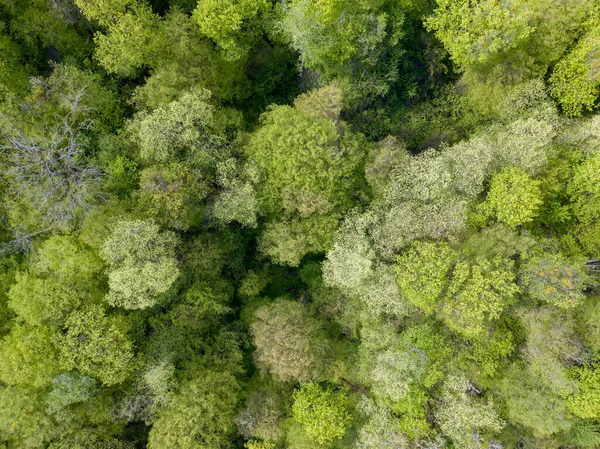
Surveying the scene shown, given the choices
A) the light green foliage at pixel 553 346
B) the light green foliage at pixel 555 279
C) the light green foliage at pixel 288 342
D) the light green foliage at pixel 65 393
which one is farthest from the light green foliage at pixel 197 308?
the light green foliage at pixel 553 346

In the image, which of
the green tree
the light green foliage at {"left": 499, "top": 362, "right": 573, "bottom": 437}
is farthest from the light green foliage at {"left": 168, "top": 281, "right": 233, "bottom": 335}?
the light green foliage at {"left": 499, "top": 362, "right": 573, "bottom": 437}

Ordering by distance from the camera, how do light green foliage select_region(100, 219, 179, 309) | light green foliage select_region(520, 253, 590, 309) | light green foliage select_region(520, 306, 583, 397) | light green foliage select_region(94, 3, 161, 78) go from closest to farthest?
light green foliage select_region(520, 253, 590, 309)
light green foliage select_region(520, 306, 583, 397)
light green foliage select_region(100, 219, 179, 309)
light green foliage select_region(94, 3, 161, 78)

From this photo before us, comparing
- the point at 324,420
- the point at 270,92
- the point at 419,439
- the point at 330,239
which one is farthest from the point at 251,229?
the point at 419,439

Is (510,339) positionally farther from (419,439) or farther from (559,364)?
(419,439)

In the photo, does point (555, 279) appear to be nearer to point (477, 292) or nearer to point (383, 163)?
point (477, 292)

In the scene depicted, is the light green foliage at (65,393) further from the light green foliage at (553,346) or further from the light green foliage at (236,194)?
the light green foliage at (553,346)

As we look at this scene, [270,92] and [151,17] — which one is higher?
[151,17]

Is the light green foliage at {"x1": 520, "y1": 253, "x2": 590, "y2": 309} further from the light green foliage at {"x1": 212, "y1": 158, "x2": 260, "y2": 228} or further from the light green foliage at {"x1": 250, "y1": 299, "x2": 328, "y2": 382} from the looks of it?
the light green foliage at {"x1": 212, "y1": 158, "x2": 260, "y2": 228}

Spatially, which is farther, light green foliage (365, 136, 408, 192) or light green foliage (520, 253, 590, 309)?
light green foliage (365, 136, 408, 192)
